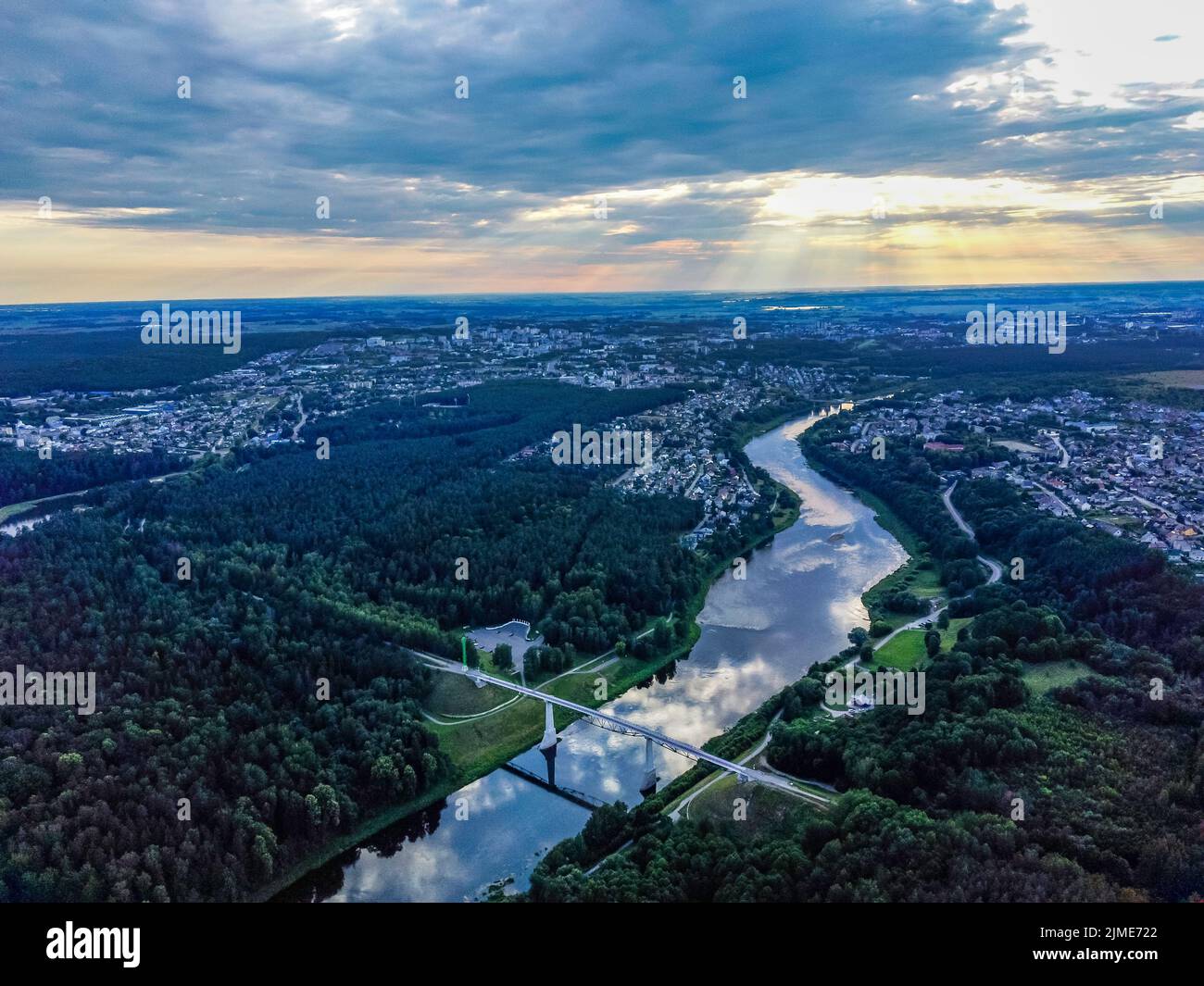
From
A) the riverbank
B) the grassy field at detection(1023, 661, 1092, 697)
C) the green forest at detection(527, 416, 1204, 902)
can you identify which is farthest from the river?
the grassy field at detection(1023, 661, 1092, 697)

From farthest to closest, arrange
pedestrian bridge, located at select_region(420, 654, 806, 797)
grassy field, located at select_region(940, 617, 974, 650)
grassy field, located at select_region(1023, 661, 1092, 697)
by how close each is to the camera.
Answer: grassy field, located at select_region(940, 617, 974, 650) → grassy field, located at select_region(1023, 661, 1092, 697) → pedestrian bridge, located at select_region(420, 654, 806, 797)

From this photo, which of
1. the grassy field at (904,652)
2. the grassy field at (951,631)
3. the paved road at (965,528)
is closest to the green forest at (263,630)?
the grassy field at (904,652)

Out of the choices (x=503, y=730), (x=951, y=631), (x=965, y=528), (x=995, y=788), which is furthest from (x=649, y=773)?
(x=965, y=528)

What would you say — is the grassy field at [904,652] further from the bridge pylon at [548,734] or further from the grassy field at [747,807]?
the bridge pylon at [548,734]

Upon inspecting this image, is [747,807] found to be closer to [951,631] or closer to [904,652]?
[904,652]

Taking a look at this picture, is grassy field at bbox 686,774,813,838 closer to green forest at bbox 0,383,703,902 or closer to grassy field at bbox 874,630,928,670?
green forest at bbox 0,383,703,902

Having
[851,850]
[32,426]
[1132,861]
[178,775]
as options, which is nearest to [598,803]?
[851,850]
